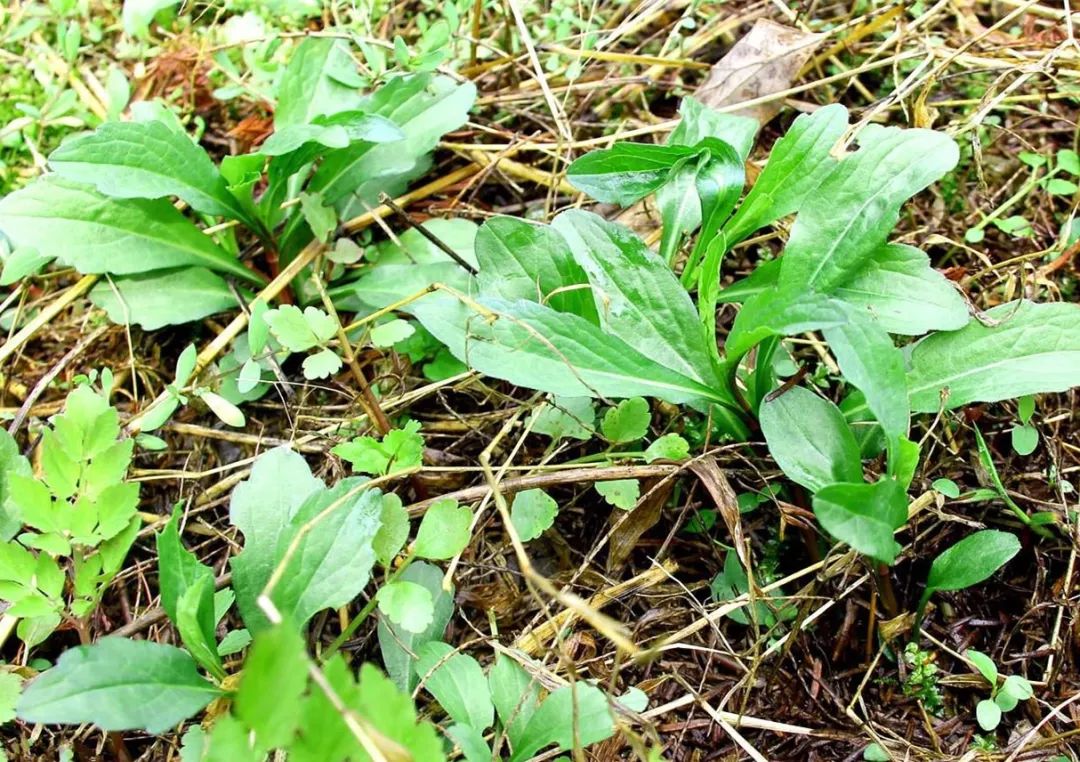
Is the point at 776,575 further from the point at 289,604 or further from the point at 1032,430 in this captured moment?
the point at 289,604

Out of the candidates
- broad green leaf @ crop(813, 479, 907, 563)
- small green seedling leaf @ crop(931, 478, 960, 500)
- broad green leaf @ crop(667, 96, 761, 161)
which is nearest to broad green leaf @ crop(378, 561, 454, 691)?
broad green leaf @ crop(813, 479, 907, 563)

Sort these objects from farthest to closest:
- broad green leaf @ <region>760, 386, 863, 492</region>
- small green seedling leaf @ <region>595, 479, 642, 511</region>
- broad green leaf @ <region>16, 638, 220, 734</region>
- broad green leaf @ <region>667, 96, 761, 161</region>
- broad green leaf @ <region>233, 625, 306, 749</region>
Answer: broad green leaf @ <region>667, 96, 761, 161</region>
small green seedling leaf @ <region>595, 479, 642, 511</region>
broad green leaf @ <region>760, 386, 863, 492</region>
broad green leaf @ <region>16, 638, 220, 734</region>
broad green leaf @ <region>233, 625, 306, 749</region>

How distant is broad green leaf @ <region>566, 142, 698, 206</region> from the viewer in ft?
5.45

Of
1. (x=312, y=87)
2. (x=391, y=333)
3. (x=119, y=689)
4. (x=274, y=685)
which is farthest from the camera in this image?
(x=312, y=87)

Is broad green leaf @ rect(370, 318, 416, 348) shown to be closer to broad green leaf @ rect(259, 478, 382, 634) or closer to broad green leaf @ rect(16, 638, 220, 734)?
broad green leaf @ rect(259, 478, 382, 634)

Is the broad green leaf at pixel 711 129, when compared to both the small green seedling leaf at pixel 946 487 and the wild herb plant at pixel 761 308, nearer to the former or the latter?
the wild herb plant at pixel 761 308

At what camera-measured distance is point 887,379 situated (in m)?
1.31

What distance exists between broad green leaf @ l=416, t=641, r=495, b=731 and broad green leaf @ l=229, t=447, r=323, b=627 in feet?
0.91

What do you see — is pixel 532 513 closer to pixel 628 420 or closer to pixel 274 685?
pixel 628 420

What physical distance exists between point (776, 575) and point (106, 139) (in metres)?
1.48

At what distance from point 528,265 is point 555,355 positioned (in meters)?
0.20

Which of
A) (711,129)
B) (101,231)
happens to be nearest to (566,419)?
(711,129)

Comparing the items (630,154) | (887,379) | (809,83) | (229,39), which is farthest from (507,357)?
(229,39)

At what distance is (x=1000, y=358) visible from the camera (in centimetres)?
151
